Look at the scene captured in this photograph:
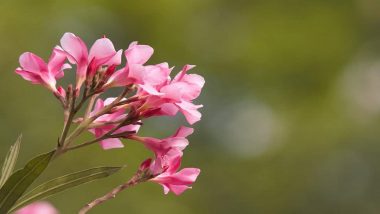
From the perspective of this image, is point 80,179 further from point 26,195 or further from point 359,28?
point 359,28

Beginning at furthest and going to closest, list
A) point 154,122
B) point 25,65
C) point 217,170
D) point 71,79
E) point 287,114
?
point 287,114, point 217,170, point 154,122, point 71,79, point 25,65

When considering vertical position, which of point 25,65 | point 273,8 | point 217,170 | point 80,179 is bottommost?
→ point 217,170

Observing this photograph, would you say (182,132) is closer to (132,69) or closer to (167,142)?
(167,142)

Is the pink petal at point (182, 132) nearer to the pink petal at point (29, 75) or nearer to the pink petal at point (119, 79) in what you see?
the pink petal at point (119, 79)

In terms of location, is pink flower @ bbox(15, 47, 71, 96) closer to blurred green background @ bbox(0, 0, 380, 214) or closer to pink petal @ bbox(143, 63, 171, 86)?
pink petal @ bbox(143, 63, 171, 86)

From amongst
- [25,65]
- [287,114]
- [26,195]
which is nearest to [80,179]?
[26,195]

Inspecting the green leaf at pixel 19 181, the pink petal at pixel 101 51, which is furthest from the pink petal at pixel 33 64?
the green leaf at pixel 19 181

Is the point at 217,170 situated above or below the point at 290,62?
below
